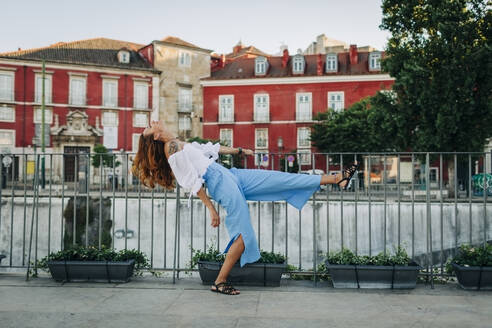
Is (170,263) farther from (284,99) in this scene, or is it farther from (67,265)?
(284,99)

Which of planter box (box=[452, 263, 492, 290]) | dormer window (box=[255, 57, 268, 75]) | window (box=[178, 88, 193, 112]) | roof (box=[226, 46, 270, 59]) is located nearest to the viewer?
planter box (box=[452, 263, 492, 290])

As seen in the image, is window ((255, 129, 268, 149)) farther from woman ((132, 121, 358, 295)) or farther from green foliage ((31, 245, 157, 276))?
woman ((132, 121, 358, 295))

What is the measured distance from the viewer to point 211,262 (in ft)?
15.1

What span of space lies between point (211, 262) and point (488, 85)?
57.1 ft

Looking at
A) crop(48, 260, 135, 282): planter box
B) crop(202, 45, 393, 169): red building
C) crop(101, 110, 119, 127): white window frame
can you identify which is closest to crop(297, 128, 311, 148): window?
crop(202, 45, 393, 169): red building

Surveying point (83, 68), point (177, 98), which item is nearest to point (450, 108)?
point (177, 98)

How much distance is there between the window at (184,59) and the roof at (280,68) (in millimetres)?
2262

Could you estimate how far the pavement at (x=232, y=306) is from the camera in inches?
133

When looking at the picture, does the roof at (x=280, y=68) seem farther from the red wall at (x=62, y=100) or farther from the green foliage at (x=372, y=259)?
the green foliage at (x=372, y=259)

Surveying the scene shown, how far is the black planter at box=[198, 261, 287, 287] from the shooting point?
4484 millimetres

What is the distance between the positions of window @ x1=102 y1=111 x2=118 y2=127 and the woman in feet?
103

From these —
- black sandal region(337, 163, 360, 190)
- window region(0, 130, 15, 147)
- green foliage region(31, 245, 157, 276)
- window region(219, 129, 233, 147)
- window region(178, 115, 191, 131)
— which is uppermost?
window region(178, 115, 191, 131)

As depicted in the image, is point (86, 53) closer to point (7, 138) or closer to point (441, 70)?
point (7, 138)

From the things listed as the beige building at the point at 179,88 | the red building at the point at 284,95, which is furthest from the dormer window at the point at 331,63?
the beige building at the point at 179,88
